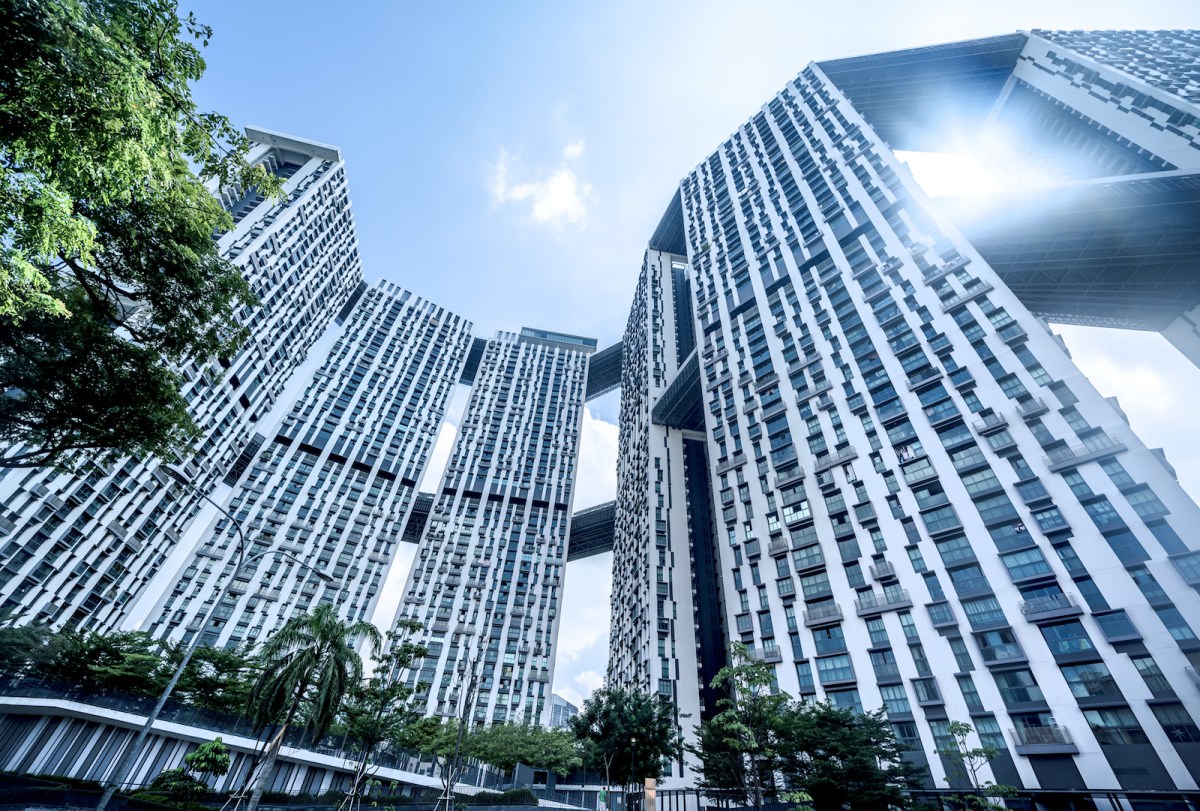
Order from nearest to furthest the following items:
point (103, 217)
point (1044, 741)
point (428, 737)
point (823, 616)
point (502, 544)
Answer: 1. point (103, 217)
2. point (1044, 741)
3. point (428, 737)
4. point (823, 616)
5. point (502, 544)

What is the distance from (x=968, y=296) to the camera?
4309cm

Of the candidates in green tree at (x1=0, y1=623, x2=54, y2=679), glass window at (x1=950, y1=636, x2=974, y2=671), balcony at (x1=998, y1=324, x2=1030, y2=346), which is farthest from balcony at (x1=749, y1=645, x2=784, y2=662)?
green tree at (x1=0, y1=623, x2=54, y2=679)

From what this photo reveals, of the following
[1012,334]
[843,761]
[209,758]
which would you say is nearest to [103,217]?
[209,758]

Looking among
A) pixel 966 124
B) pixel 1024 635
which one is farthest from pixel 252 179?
pixel 966 124

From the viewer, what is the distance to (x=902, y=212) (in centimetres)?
5359

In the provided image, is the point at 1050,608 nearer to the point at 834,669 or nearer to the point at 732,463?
the point at 834,669

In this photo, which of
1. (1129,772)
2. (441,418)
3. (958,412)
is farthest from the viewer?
(441,418)

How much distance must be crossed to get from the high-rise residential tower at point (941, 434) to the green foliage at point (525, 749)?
10842 mm

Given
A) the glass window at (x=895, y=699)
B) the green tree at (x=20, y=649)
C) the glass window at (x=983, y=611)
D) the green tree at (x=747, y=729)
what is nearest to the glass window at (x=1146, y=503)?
the glass window at (x=983, y=611)

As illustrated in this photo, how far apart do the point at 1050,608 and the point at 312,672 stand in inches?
1591

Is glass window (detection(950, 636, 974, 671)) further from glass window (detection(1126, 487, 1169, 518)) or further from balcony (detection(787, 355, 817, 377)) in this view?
balcony (detection(787, 355, 817, 377))

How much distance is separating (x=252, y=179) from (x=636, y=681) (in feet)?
193

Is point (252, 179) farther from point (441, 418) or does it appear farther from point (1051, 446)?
point (441, 418)

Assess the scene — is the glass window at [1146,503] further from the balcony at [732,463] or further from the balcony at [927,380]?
the balcony at [732,463]
